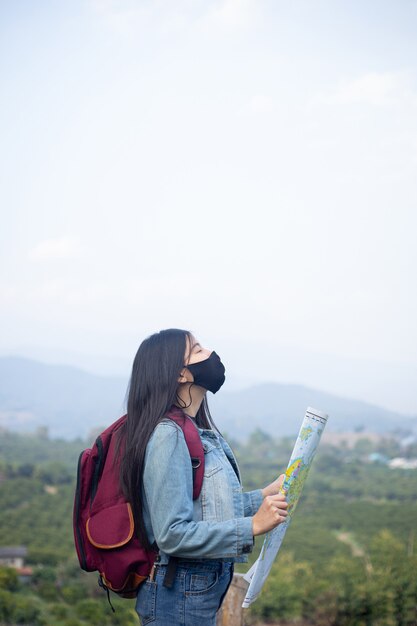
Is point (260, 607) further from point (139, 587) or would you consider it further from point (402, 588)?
point (139, 587)

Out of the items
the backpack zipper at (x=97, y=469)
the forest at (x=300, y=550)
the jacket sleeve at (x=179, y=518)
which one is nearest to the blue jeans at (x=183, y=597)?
the jacket sleeve at (x=179, y=518)

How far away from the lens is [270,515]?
1.67 metres

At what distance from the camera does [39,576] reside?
56.5 feet

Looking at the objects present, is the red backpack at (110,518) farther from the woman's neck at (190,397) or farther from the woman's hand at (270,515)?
the woman's hand at (270,515)

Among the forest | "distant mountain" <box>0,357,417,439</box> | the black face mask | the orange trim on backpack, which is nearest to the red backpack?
the orange trim on backpack

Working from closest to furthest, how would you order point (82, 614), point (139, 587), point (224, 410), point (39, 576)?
point (139, 587) → point (82, 614) → point (39, 576) → point (224, 410)

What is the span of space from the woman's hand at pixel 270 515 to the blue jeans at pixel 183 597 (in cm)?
19

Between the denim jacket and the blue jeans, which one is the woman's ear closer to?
the denim jacket

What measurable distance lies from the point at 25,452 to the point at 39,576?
38712 mm

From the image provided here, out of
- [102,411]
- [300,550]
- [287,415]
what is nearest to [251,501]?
[300,550]

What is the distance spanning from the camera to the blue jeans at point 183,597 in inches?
67.9

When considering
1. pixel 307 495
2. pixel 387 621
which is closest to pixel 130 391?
pixel 387 621

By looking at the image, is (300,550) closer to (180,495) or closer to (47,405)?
(180,495)

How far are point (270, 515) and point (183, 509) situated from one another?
0.71 ft
